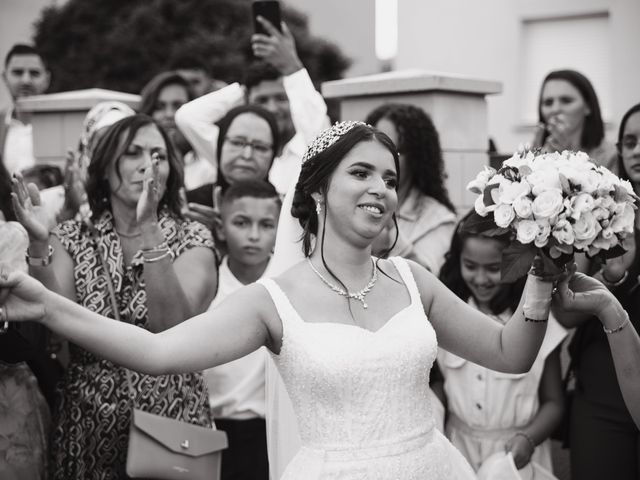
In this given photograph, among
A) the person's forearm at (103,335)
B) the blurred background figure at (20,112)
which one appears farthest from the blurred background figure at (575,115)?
the blurred background figure at (20,112)

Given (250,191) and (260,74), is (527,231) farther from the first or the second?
(260,74)

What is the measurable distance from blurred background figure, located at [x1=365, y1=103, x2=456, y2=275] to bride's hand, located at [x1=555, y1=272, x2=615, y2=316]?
1.81m

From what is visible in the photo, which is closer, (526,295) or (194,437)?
(526,295)

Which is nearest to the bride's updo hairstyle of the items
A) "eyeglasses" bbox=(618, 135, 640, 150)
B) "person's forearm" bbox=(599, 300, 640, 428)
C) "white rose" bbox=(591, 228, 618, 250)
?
"white rose" bbox=(591, 228, 618, 250)

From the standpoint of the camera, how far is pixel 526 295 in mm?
3703

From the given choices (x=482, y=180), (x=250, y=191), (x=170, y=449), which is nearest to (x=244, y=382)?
(x=170, y=449)

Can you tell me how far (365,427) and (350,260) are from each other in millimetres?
607

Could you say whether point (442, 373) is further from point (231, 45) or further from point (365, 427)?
point (231, 45)

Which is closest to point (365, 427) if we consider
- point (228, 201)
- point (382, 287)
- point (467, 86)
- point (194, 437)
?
point (382, 287)

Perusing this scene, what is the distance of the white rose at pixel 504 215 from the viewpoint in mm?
3531

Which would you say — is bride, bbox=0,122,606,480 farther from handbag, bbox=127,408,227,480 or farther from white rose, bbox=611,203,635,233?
handbag, bbox=127,408,227,480

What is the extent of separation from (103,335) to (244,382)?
6.01 feet

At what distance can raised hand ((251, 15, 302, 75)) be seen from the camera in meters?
6.37

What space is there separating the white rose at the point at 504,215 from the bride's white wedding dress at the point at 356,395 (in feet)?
1.60
